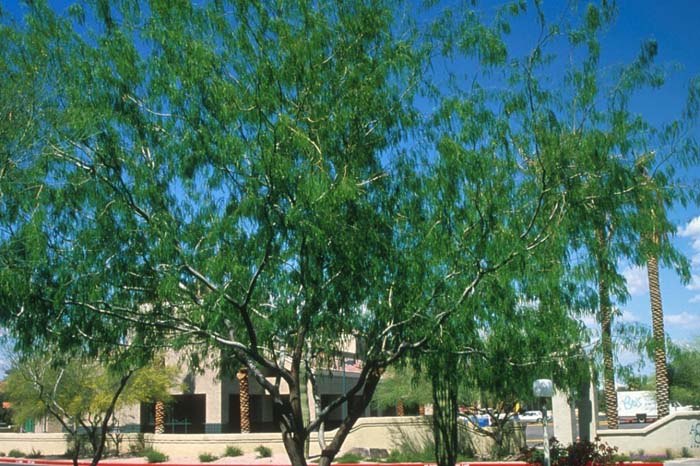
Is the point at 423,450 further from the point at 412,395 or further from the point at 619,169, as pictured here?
the point at 619,169

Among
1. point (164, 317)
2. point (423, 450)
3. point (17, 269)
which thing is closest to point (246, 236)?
point (164, 317)

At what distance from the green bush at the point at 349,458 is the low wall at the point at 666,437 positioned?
10.3 meters

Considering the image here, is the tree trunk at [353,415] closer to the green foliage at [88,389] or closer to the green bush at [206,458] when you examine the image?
the green bush at [206,458]

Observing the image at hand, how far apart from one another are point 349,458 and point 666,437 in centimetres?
1280

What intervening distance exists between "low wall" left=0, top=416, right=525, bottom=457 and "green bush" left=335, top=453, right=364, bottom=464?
3.23ft

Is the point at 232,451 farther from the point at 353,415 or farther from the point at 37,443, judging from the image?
the point at 353,415

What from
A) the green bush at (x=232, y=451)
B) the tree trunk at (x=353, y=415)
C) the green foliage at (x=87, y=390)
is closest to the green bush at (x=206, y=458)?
the green bush at (x=232, y=451)

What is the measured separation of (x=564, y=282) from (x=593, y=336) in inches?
47.4

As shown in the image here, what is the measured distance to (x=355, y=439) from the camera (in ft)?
129

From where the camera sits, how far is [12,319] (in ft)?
46.5

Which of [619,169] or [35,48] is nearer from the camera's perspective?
[619,169]

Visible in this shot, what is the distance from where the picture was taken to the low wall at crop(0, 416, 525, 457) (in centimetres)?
3678

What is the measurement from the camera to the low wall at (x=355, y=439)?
3678 centimetres

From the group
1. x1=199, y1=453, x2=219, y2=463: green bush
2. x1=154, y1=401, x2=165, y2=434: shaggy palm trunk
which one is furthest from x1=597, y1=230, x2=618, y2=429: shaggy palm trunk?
x1=154, y1=401, x2=165, y2=434: shaggy palm trunk
